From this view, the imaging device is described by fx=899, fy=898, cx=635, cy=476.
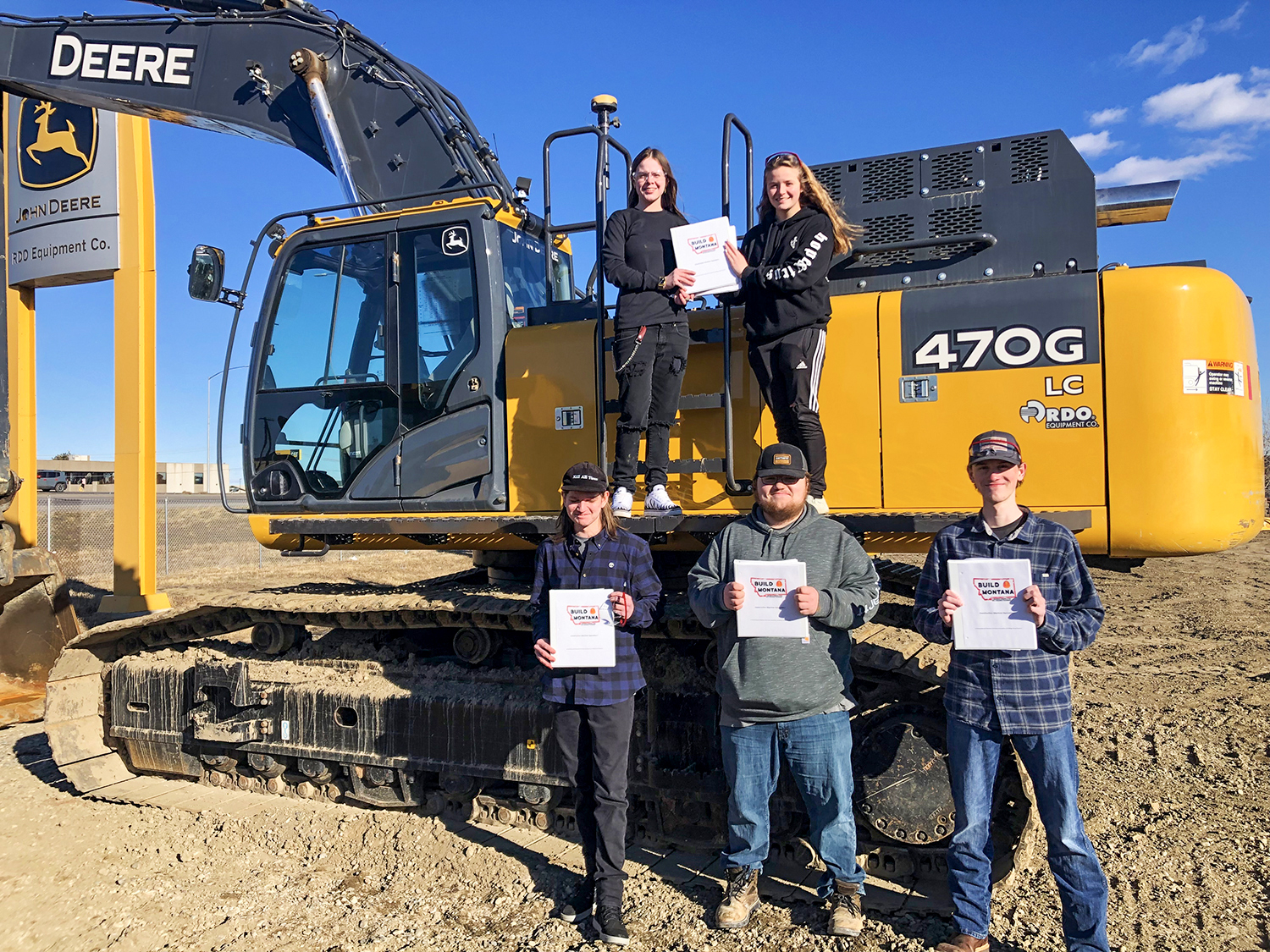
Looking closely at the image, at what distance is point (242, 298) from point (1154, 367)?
A: 5152mm

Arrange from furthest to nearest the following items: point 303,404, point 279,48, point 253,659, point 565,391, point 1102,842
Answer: point 279,48 < point 253,659 < point 303,404 < point 565,391 < point 1102,842

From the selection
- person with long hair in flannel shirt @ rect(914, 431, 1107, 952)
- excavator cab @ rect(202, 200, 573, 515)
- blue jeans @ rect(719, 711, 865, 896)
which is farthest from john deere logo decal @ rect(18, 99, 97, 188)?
person with long hair in flannel shirt @ rect(914, 431, 1107, 952)

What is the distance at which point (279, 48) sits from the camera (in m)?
6.72

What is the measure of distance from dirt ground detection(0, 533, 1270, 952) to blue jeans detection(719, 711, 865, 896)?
37cm

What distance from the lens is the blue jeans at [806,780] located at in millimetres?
3738

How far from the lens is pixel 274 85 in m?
6.72

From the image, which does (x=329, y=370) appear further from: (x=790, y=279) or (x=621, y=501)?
(x=790, y=279)

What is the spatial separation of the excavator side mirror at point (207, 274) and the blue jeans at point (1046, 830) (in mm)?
4847

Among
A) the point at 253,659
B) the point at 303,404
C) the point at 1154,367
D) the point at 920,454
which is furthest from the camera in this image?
the point at 253,659

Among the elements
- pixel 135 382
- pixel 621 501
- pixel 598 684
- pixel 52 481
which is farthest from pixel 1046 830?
pixel 52 481

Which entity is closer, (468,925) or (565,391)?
(468,925)

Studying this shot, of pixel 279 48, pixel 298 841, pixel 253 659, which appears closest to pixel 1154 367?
pixel 298 841

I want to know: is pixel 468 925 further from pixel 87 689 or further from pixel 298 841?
pixel 87 689

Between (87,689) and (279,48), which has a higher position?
(279,48)
